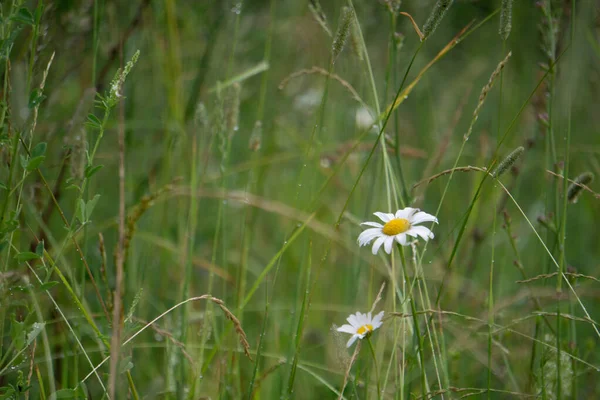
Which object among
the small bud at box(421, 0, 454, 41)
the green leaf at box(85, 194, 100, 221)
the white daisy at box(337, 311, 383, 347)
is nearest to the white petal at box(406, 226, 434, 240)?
the white daisy at box(337, 311, 383, 347)

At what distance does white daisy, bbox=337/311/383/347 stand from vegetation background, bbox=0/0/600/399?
0.09ft

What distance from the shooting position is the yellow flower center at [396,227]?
874mm

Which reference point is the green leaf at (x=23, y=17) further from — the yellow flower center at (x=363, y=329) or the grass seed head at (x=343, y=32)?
the yellow flower center at (x=363, y=329)

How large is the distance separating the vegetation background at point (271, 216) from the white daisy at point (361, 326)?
0.09 ft

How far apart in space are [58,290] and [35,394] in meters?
0.40

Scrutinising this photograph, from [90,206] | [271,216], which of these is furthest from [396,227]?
[271,216]

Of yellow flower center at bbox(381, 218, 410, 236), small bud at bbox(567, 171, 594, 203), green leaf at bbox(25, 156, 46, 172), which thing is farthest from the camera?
small bud at bbox(567, 171, 594, 203)

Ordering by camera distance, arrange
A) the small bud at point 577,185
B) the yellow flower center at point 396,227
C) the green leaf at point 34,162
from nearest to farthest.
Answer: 1. the green leaf at point 34,162
2. the yellow flower center at point 396,227
3. the small bud at point 577,185

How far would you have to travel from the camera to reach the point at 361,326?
950 millimetres

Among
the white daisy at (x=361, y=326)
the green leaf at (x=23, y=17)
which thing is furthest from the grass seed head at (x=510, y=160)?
the green leaf at (x=23, y=17)

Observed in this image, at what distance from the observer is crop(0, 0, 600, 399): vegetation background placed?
91 cm

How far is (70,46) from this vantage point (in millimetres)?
1674

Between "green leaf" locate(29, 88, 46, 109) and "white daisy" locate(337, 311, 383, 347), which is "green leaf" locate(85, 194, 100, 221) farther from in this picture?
"white daisy" locate(337, 311, 383, 347)

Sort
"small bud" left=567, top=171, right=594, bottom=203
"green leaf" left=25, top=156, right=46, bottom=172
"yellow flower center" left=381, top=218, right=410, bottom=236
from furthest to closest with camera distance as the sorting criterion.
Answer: "small bud" left=567, top=171, right=594, bottom=203 → "yellow flower center" left=381, top=218, right=410, bottom=236 → "green leaf" left=25, top=156, right=46, bottom=172
